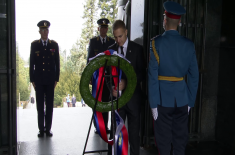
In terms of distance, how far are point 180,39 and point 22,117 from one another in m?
4.36

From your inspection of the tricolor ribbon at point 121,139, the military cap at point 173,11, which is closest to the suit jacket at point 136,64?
the tricolor ribbon at point 121,139

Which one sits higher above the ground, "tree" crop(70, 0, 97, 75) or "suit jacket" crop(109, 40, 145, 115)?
"tree" crop(70, 0, 97, 75)

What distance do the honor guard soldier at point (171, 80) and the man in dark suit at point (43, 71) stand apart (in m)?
2.33

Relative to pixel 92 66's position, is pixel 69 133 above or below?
below

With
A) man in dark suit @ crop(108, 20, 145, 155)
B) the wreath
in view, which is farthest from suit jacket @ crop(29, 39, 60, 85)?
the wreath

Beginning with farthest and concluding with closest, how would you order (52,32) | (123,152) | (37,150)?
(52,32), (37,150), (123,152)

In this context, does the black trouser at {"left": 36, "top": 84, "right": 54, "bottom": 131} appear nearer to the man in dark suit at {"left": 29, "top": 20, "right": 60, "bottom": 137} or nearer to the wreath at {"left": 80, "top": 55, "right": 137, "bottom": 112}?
the man in dark suit at {"left": 29, "top": 20, "right": 60, "bottom": 137}

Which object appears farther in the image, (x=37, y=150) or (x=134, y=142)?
(x=37, y=150)

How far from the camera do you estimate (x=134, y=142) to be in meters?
2.78

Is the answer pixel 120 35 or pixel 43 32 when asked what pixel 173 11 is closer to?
pixel 120 35

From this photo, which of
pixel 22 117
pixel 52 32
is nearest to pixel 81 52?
pixel 52 32

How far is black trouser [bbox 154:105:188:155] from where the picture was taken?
7.94 ft

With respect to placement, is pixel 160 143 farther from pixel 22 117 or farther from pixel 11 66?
pixel 22 117

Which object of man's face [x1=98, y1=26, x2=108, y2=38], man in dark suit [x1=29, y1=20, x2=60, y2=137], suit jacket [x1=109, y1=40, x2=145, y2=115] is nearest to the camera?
suit jacket [x1=109, y1=40, x2=145, y2=115]
